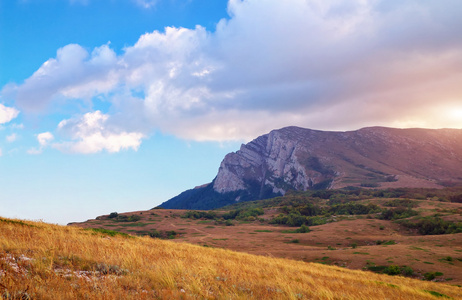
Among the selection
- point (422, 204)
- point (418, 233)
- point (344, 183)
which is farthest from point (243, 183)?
point (418, 233)

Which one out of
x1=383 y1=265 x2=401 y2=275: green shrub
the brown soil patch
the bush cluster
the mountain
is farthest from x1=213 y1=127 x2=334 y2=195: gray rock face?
x1=383 y1=265 x2=401 y2=275: green shrub

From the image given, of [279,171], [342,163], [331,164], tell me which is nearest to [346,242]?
[331,164]

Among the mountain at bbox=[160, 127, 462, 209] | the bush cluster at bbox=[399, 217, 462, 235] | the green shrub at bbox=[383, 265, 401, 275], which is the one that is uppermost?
the mountain at bbox=[160, 127, 462, 209]

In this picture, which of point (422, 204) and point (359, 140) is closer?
point (422, 204)

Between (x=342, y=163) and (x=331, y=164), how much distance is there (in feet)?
22.2

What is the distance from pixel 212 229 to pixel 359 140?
553 feet

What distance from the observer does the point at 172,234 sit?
150 feet

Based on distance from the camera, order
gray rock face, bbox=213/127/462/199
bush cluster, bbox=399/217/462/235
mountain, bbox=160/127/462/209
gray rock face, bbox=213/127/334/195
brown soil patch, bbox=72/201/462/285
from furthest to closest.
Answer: gray rock face, bbox=213/127/334/195 → mountain, bbox=160/127/462/209 → gray rock face, bbox=213/127/462/199 → bush cluster, bbox=399/217/462/235 → brown soil patch, bbox=72/201/462/285

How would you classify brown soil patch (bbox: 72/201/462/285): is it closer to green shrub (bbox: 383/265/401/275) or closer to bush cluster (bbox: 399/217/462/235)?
green shrub (bbox: 383/265/401/275)

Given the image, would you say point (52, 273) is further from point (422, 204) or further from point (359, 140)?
point (359, 140)

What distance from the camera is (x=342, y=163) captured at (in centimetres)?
15125

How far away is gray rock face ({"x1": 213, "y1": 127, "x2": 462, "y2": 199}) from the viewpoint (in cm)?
13938

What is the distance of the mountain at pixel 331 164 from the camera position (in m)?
144

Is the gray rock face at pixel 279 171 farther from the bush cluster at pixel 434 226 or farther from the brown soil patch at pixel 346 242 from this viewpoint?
the bush cluster at pixel 434 226
